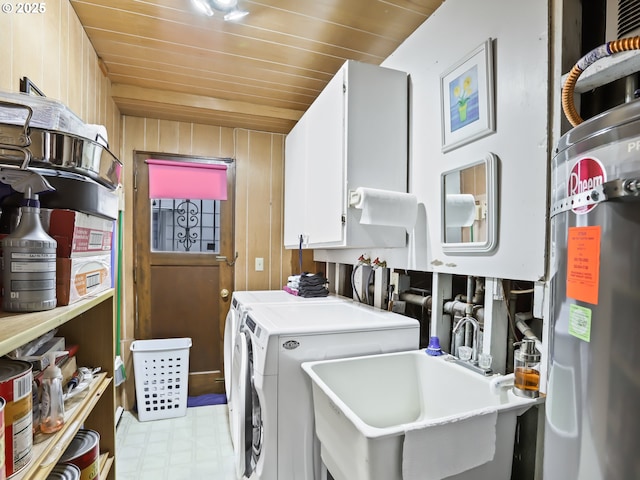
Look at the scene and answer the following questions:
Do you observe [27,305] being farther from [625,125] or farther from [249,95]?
[249,95]

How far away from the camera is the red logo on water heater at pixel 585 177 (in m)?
0.60

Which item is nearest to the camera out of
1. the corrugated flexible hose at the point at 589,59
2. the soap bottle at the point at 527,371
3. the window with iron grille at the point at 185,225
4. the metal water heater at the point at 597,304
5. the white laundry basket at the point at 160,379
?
the metal water heater at the point at 597,304

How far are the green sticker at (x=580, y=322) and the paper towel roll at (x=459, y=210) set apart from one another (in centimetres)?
70

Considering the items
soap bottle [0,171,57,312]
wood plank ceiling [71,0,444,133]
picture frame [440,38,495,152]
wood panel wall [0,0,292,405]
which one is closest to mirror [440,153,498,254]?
picture frame [440,38,495,152]

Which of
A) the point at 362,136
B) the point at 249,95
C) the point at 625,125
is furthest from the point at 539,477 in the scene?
the point at 249,95

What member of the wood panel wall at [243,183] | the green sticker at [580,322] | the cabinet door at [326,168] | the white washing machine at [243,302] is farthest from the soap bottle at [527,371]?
the wood panel wall at [243,183]

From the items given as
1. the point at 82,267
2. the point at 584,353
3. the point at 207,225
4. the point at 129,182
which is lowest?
the point at 584,353

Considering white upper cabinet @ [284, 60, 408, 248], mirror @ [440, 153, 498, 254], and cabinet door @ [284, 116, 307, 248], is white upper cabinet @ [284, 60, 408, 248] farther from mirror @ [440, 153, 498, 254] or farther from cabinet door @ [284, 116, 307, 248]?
cabinet door @ [284, 116, 307, 248]

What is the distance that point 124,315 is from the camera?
2779 millimetres

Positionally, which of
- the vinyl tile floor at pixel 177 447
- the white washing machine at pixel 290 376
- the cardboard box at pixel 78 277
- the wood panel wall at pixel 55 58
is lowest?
the vinyl tile floor at pixel 177 447

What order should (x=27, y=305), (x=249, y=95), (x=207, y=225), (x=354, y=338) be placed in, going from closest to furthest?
(x=27, y=305) < (x=354, y=338) < (x=249, y=95) < (x=207, y=225)

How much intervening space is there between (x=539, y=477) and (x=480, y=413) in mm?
385

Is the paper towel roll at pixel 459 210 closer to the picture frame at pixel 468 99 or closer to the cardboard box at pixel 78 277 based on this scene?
the picture frame at pixel 468 99

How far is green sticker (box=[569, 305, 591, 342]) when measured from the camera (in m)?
0.62
